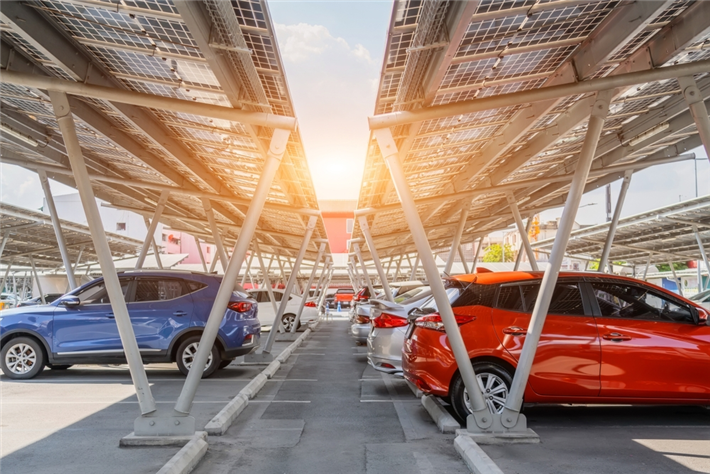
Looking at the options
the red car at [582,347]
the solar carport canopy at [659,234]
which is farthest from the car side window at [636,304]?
the solar carport canopy at [659,234]

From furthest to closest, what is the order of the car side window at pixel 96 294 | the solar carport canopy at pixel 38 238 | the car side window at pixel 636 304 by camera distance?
the solar carport canopy at pixel 38 238 → the car side window at pixel 96 294 → the car side window at pixel 636 304

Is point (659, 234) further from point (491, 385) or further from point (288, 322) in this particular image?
point (491, 385)

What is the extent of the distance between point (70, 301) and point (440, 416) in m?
7.11

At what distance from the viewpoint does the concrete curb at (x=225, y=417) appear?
6648 millimetres

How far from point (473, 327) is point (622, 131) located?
22.9 feet

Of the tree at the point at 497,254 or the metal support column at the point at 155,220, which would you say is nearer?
the metal support column at the point at 155,220

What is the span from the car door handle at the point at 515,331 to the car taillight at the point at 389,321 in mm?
2464

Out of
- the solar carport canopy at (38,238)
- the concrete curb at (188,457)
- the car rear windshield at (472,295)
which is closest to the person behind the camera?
the concrete curb at (188,457)

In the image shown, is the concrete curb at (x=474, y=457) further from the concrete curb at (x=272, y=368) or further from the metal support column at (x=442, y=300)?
the concrete curb at (x=272, y=368)

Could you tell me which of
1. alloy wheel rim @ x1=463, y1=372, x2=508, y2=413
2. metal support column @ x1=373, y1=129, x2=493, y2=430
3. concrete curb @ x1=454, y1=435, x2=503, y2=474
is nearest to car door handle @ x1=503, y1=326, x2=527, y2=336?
alloy wheel rim @ x1=463, y1=372, x2=508, y2=413

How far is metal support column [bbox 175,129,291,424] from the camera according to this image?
20.3 feet

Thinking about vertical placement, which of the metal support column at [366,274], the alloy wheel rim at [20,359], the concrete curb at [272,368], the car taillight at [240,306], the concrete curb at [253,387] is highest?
the metal support column at [366,274]

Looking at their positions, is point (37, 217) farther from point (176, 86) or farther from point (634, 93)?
point (634, 93)

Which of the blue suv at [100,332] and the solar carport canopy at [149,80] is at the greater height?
the solar carport canopy at [149,80]
